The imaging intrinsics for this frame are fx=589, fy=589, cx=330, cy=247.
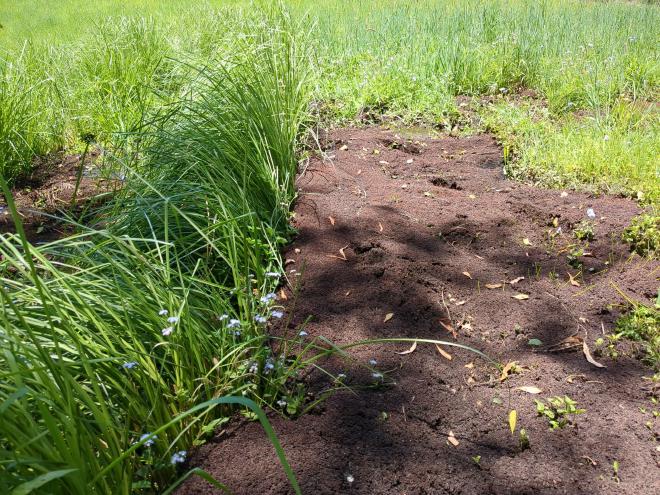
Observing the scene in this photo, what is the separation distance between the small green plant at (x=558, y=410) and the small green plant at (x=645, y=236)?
1099 mm

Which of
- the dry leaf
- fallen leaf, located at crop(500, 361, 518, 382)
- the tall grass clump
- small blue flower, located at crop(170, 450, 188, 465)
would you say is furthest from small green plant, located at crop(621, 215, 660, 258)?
small blue flower, located at crop(170, 450, 188, 465)

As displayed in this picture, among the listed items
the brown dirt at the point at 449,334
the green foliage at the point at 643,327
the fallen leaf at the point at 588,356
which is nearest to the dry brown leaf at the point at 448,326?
the brown dirt at the point at 449,334

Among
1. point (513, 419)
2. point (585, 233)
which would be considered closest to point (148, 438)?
point (513, 419)

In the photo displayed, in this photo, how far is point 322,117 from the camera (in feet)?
15.1

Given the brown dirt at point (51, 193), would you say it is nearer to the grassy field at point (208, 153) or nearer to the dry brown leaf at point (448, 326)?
the grassy field at point (208, 153)

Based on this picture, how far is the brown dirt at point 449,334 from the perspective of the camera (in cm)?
178

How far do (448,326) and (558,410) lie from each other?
1.86 ft

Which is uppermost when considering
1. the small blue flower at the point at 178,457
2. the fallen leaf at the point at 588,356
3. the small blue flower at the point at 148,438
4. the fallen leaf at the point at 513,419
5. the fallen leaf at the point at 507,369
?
the small blue flower at the point at 148,438

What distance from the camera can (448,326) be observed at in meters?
2.42

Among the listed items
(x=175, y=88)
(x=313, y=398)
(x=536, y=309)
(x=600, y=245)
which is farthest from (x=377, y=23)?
(x=313, y=398)

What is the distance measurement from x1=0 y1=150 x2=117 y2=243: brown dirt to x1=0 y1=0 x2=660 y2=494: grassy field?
0.14 m

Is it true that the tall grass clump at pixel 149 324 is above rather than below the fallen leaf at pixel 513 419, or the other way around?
above

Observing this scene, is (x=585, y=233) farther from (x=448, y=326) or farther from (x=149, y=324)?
(x=149, y=324)

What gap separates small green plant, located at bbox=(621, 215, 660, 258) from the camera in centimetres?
275
